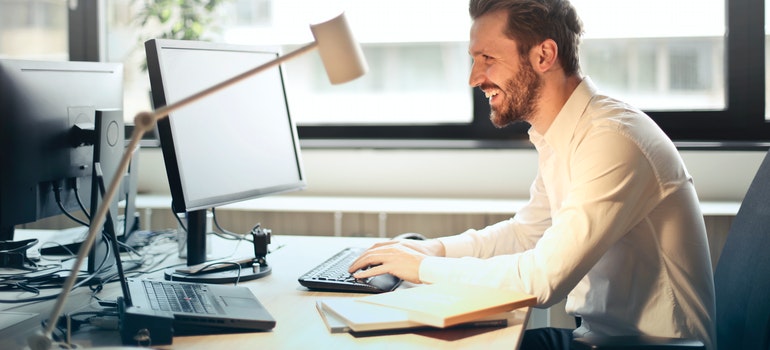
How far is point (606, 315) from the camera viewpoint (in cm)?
160

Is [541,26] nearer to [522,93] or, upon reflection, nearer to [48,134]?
[522,93]

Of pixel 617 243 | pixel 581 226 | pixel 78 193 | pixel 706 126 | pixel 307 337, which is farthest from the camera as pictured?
pixel 706 126

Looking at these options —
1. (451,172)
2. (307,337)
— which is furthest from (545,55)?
(451,172)

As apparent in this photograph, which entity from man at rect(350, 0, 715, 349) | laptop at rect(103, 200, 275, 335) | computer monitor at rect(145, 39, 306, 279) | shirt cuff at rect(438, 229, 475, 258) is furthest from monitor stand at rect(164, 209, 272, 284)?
shirt cuff at rect(438, 229, 475, 258)

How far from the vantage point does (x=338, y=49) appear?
51.0 inches

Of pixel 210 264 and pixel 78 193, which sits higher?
pixel 78 193

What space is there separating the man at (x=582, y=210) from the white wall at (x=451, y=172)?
116cm

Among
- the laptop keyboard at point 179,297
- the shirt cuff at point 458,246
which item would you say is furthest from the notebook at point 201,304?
the shirt cuff at point 458,246

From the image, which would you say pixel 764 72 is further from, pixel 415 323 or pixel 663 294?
pixel 415 323

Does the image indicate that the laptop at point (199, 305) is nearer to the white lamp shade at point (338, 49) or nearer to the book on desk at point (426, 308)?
the book on desk at point (426, 308)

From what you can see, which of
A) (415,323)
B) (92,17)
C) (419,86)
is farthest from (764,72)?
(92,17)

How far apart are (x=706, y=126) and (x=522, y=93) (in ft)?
4.97

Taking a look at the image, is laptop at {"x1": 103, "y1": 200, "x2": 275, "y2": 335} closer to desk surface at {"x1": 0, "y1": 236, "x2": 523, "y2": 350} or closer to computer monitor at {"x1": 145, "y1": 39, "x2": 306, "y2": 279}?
desk surface at {"x1": 0, "y1": 236, "x2": 523, "y2": 350}

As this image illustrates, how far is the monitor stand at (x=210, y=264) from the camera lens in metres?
1.70
